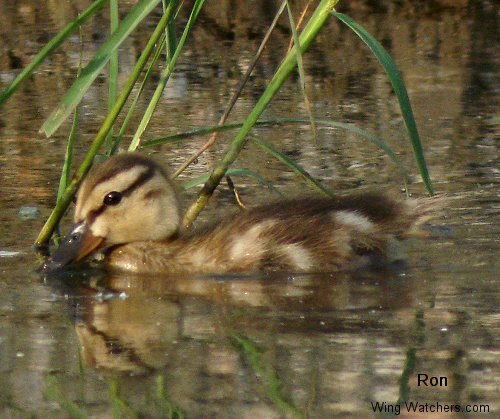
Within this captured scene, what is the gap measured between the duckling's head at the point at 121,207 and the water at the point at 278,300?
144 mm

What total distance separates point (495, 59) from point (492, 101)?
1224 millimetres

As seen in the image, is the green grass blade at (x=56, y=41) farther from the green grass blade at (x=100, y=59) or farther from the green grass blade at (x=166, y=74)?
the green grass blade at (x=166, y=74)

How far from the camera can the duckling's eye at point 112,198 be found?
502 cm

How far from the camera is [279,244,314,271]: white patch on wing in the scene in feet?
16.3

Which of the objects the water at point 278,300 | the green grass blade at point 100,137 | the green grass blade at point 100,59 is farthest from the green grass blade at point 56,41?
the water at point 278,300

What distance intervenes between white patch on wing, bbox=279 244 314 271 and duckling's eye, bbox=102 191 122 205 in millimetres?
631

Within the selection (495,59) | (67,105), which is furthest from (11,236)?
(495,59)

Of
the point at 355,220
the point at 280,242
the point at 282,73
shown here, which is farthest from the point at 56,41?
the point at 355,220

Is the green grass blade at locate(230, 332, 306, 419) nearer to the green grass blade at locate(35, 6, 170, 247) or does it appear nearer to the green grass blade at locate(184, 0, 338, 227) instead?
the green grass blade at locate(184, 0, 338, 227)

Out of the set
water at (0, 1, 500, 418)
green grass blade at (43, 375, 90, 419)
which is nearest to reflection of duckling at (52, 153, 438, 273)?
water at (0, 1, 500, 418)

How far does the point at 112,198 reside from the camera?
5.05 m

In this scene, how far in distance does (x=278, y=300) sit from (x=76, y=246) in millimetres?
868

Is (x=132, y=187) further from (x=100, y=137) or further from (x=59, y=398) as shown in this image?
(x=59, y=398)

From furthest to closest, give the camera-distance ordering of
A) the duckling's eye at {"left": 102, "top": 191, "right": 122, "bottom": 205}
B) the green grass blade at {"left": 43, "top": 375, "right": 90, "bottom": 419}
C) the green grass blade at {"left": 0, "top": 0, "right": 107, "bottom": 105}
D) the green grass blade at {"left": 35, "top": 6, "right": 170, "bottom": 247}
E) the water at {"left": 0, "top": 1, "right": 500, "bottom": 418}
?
1. the duckling's eye at {"left": 102, "top": 191, "right": 122, "bottom": 205}
2. the green grass blade at {"left": 35, "top": 6, "right": 170, "bottom": 247}
3. the green grass blade at {"left": 0, "top": 0, "right": 107, "bottom": 105}
4. the water at {"left": 0, "top": 1, "right": 500, "bottom": 418}
5. the green grass blade at {"left": 43, "top": 375, "right": 90, "bottom": 419}
